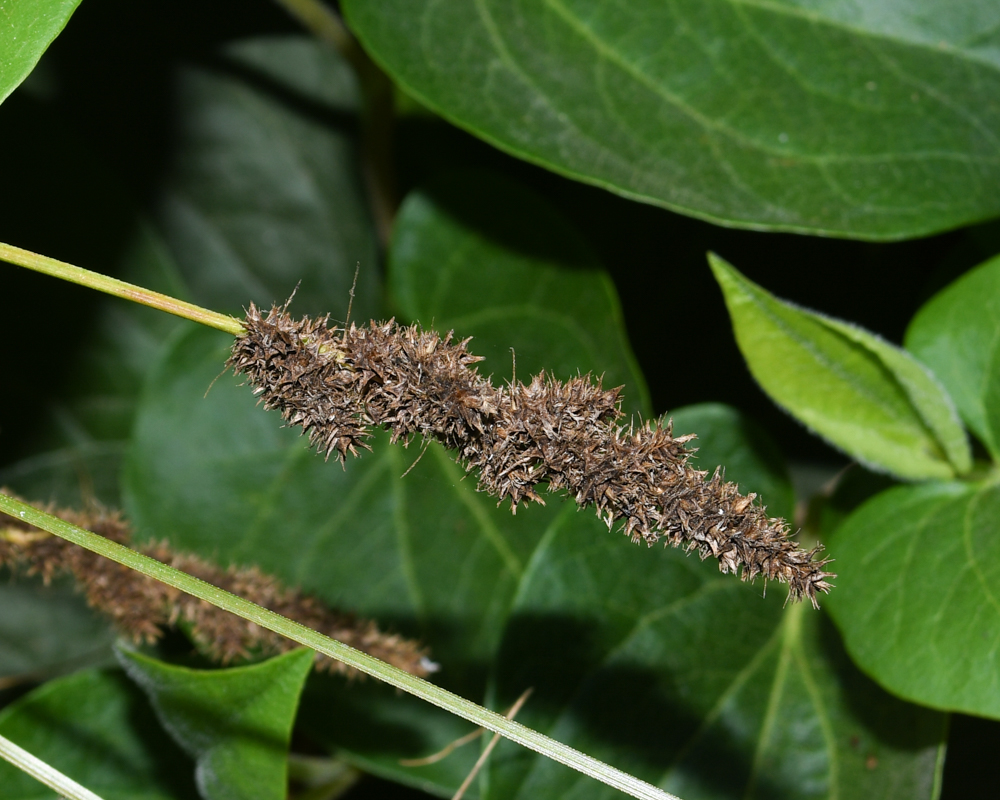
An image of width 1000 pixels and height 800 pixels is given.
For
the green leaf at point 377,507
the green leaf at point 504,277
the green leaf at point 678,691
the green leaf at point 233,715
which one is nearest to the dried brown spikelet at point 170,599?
the green leaf at point 233,715

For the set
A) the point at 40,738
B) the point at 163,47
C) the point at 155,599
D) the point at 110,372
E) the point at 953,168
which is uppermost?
the point at 953,168

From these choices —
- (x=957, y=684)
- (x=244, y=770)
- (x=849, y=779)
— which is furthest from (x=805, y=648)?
(x=244, y=770)

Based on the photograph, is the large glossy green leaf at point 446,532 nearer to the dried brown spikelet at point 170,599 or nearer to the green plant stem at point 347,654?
the dried brown spikelet at point 170,599

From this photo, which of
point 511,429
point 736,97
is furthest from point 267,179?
point 511,429

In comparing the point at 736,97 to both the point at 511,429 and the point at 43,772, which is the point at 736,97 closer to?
the point at 511,429

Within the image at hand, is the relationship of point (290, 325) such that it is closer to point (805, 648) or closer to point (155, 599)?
point (155, 599)
